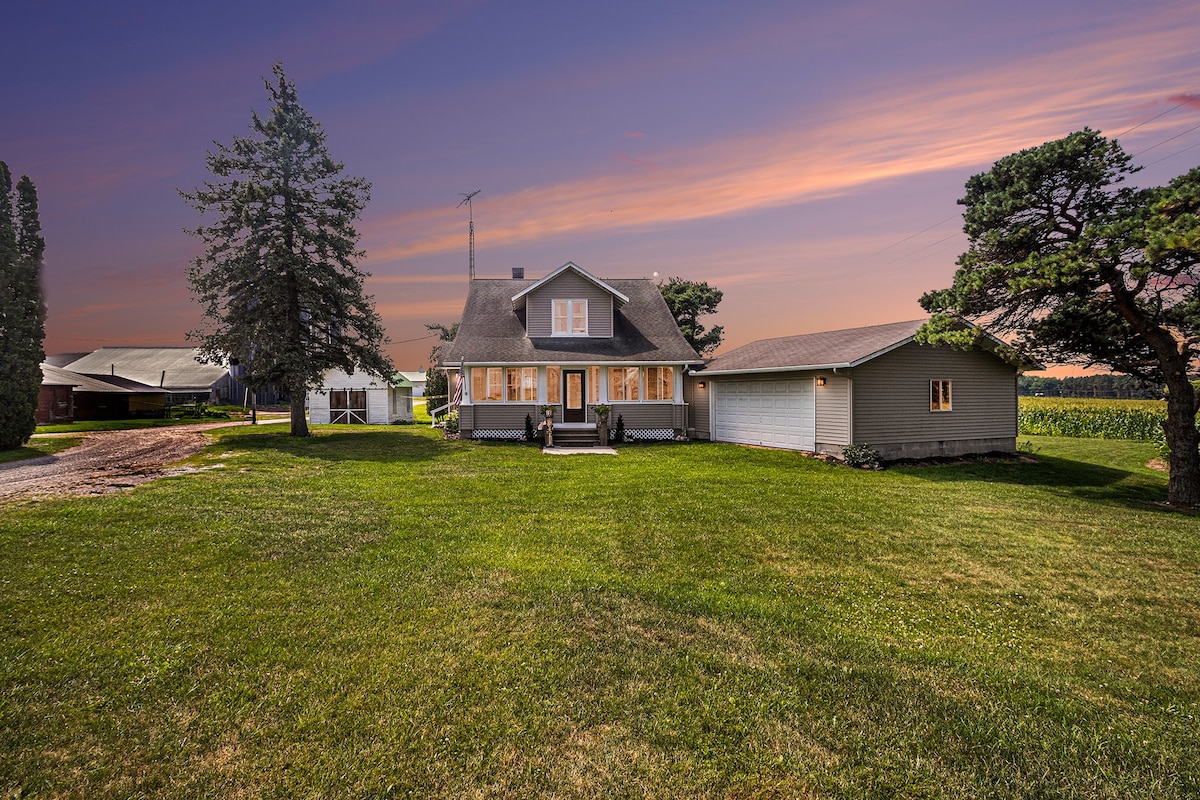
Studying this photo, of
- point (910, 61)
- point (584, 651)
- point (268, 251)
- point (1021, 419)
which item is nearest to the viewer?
point (584, 651)

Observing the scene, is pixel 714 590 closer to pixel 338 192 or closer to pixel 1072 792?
pixel 1072 792

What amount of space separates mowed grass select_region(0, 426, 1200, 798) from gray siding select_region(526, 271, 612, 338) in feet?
45.6

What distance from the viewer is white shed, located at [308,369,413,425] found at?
3159 centimetres

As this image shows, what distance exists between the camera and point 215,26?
551 inches

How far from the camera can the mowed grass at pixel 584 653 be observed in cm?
332

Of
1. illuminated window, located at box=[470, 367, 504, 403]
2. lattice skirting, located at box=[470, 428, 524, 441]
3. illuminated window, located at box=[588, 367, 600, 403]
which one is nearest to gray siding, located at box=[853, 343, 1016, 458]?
illuminated window, located at box=[588, 367, 600, 403]

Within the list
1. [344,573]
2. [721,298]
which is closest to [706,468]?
[344,573]

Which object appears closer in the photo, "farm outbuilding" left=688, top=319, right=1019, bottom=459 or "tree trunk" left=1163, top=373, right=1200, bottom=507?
"tree trunk" left=1163, top=373, right=1200, bottom=507

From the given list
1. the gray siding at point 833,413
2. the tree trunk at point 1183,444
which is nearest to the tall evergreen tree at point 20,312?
the gray siding at point 833,413

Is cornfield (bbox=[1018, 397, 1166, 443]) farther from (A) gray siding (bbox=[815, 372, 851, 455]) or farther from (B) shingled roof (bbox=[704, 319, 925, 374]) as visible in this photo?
(A) gray siding (bbox=[815, 372, 851, 455])

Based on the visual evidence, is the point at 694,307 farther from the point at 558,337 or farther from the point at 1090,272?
the point at 1090,272

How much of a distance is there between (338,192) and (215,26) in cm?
936

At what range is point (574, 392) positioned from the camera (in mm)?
22016

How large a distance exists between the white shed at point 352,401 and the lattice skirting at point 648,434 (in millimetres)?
16625
